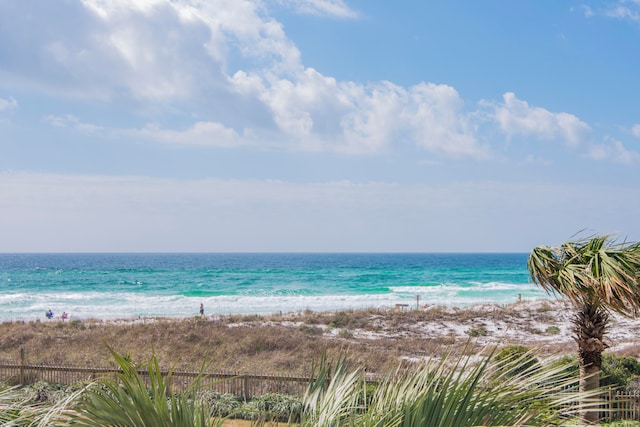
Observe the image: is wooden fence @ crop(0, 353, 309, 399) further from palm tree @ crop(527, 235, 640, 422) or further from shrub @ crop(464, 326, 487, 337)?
shrub @ crop(464, 326, 487, 337)

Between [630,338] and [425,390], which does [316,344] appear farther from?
[425,390]

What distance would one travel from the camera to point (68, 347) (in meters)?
22.3

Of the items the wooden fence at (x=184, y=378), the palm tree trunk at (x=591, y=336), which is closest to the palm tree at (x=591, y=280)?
the palm tree trunk at (x=591, y=336)

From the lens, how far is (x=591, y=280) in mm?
8867

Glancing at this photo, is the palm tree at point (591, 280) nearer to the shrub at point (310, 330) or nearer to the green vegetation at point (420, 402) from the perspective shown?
the green vegetation at point (420, 402)

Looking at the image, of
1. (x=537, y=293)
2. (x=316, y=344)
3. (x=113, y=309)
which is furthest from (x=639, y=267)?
(x=537, y=293)

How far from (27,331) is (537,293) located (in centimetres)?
5539

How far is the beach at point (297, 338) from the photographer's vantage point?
20250mm

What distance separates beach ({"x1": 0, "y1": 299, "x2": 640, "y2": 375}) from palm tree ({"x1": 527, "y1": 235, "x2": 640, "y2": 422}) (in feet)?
19.4

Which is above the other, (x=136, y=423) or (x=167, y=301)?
(x=136, y=423)

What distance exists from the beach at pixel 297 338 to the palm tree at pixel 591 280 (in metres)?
5.91

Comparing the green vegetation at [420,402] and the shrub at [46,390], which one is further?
the shrub at [46,390]

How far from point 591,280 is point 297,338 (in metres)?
16.7

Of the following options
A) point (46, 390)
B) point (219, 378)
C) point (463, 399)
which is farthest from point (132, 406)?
point (46, 390)
